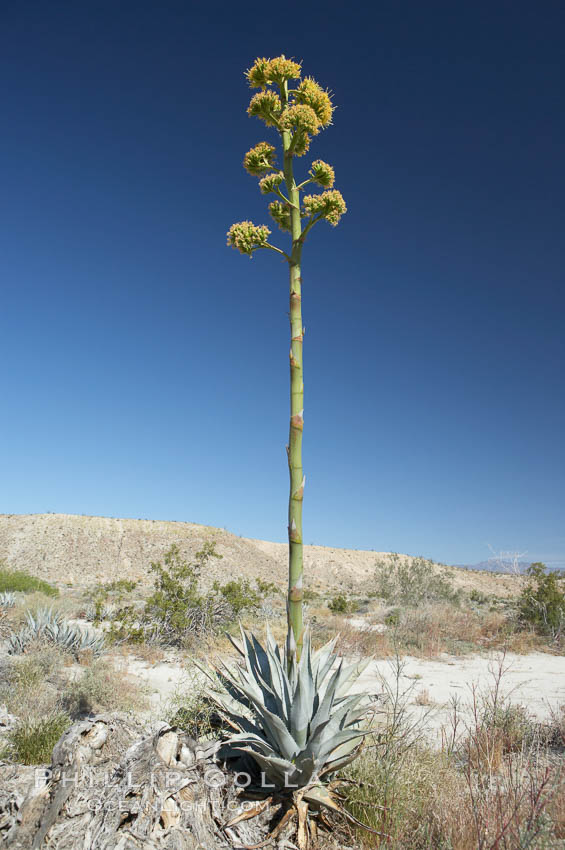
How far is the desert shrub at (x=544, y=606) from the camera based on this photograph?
11570 mm

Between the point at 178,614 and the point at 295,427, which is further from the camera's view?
the point at 178,614

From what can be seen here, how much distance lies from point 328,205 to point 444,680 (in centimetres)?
773

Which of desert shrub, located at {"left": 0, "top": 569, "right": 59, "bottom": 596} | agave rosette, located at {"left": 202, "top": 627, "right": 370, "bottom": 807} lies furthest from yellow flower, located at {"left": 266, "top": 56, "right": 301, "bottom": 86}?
desert shrub, located at {"left": 0, "top": 569, "right": 59, "bottom": 596}

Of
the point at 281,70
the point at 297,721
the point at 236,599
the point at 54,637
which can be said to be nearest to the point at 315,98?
the point at 281,70

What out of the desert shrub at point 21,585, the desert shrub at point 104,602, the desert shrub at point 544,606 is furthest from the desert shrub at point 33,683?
the desert shrub at point 544,606

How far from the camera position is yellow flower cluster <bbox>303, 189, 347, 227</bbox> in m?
3.95

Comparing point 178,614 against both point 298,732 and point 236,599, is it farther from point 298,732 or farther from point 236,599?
point 298,732

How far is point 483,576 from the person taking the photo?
4353cm

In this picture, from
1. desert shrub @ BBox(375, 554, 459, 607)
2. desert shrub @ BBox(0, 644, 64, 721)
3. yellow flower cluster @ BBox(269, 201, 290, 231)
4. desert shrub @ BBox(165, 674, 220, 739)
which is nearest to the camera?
desert shrub @ BBox(165, 674, 220, 739)

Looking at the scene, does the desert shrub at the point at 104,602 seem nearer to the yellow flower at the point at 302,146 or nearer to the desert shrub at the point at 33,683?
the desert shrub at the point at 33,683

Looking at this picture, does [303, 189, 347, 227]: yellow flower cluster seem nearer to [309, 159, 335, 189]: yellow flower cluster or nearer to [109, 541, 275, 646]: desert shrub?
[309, 159, 335, 189]: yellow flower cluster

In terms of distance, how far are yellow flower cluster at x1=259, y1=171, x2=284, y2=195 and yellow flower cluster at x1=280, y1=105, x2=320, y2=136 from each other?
1.28ft

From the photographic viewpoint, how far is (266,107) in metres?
4.03

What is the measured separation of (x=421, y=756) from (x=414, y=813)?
55 centimetres
